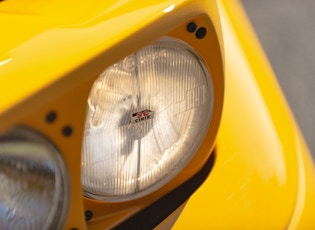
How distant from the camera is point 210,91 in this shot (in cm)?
131

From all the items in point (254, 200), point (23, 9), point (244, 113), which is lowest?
point (254, 200)

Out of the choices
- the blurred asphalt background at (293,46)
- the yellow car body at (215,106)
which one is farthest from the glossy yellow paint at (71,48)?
the blurred asphalt background at (293,46)

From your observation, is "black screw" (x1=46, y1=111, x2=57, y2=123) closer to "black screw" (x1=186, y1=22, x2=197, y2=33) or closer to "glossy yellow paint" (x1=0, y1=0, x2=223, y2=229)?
"glossy yellow paint" (x1=0, y1=0, x2=223, y2=229)

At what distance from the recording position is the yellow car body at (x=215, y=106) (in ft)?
3.33

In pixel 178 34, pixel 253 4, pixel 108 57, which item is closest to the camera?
pixel 108 57

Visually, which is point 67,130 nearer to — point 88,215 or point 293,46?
point 88,215

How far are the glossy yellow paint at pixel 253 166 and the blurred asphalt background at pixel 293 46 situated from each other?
3.44ft

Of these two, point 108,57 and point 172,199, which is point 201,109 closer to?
point 172,199

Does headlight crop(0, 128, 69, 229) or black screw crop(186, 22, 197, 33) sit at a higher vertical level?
black screw crop(186, 22, 197, 33)

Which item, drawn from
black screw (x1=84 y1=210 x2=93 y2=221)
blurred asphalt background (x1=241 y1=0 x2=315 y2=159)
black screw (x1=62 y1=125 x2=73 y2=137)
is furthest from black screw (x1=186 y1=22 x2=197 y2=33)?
blurred asphalt background (x1=241 y1=0 x2=315 y2=159)

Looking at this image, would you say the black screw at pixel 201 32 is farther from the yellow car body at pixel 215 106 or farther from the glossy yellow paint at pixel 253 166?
the glossy yellow paint at pixel 253 166

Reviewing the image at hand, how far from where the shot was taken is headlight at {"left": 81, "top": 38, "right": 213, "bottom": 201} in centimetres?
119

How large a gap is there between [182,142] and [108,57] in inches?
13.9

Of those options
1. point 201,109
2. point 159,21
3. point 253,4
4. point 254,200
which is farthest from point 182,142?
point 253,4
